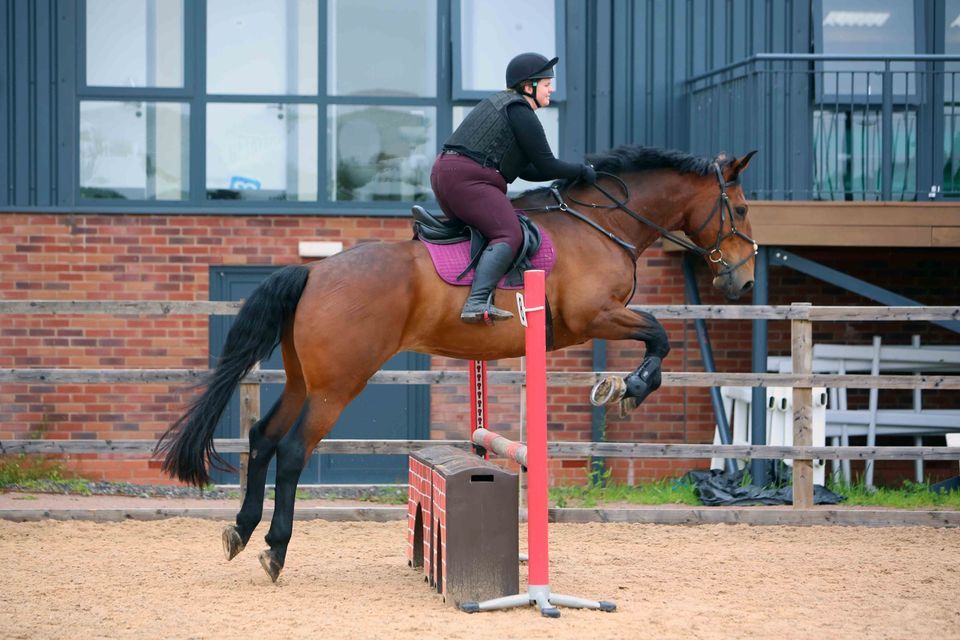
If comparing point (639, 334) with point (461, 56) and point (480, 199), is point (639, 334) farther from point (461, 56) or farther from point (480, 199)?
point (461, 56)

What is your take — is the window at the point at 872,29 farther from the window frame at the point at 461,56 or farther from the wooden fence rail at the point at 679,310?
the wooden fence rail at the point at 679,310

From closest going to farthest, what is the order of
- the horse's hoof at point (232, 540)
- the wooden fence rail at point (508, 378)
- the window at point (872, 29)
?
the horse's hoof at point (232, 540), the wooden fence rail at point (508, 378), the window at point (872, 29)

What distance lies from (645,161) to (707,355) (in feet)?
13.1

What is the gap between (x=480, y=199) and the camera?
20.2 feet

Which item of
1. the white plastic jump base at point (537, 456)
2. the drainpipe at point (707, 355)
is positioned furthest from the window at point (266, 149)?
the white plastic jump base at point (537, 456)

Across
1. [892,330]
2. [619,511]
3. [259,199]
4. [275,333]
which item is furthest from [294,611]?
[892,330]

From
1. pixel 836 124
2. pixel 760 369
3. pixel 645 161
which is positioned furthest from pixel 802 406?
pixel 836 124

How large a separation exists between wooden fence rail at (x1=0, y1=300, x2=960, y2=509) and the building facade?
1814 mm

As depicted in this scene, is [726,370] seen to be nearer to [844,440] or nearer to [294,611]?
[844,440]

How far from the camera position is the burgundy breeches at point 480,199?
6.14 metres

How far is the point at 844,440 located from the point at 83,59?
785 cm

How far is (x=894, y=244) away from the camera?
33.3 ft

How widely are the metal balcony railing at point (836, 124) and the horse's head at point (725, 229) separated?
3.50 metres

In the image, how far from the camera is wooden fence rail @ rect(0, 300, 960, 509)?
843cm
